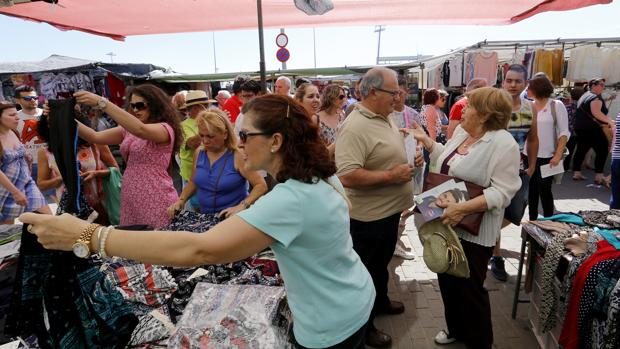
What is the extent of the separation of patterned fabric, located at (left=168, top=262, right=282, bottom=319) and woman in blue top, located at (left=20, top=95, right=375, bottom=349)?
49cm

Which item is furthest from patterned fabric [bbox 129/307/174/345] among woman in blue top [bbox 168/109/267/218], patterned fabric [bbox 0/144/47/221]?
patterned fabric [bbox 0/144/47/221]

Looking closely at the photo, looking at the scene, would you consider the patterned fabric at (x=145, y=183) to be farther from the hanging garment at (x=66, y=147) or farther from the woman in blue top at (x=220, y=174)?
the hanging garment at (x=66, y=147)

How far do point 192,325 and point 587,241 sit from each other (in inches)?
82.5

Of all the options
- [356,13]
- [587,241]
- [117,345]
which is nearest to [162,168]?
[117,345]

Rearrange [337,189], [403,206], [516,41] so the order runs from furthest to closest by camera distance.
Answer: [516,41] < [403,206] < [337,189]

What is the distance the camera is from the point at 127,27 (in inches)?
227

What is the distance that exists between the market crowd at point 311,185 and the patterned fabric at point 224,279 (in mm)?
447

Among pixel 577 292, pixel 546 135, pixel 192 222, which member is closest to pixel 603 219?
pixel 577 292

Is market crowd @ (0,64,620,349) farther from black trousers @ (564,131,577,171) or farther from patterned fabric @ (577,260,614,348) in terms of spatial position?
black trousers @ (564,131,577,171)

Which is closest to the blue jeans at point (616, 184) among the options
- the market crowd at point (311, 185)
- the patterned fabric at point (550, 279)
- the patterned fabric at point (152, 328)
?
the market crowd at point (311, 185)

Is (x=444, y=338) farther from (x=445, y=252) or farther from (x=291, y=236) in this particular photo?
(x=291, y=236)

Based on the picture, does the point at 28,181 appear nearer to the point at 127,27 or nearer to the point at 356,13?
the point at 127,27

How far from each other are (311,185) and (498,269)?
310cm

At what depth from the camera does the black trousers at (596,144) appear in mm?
7262
